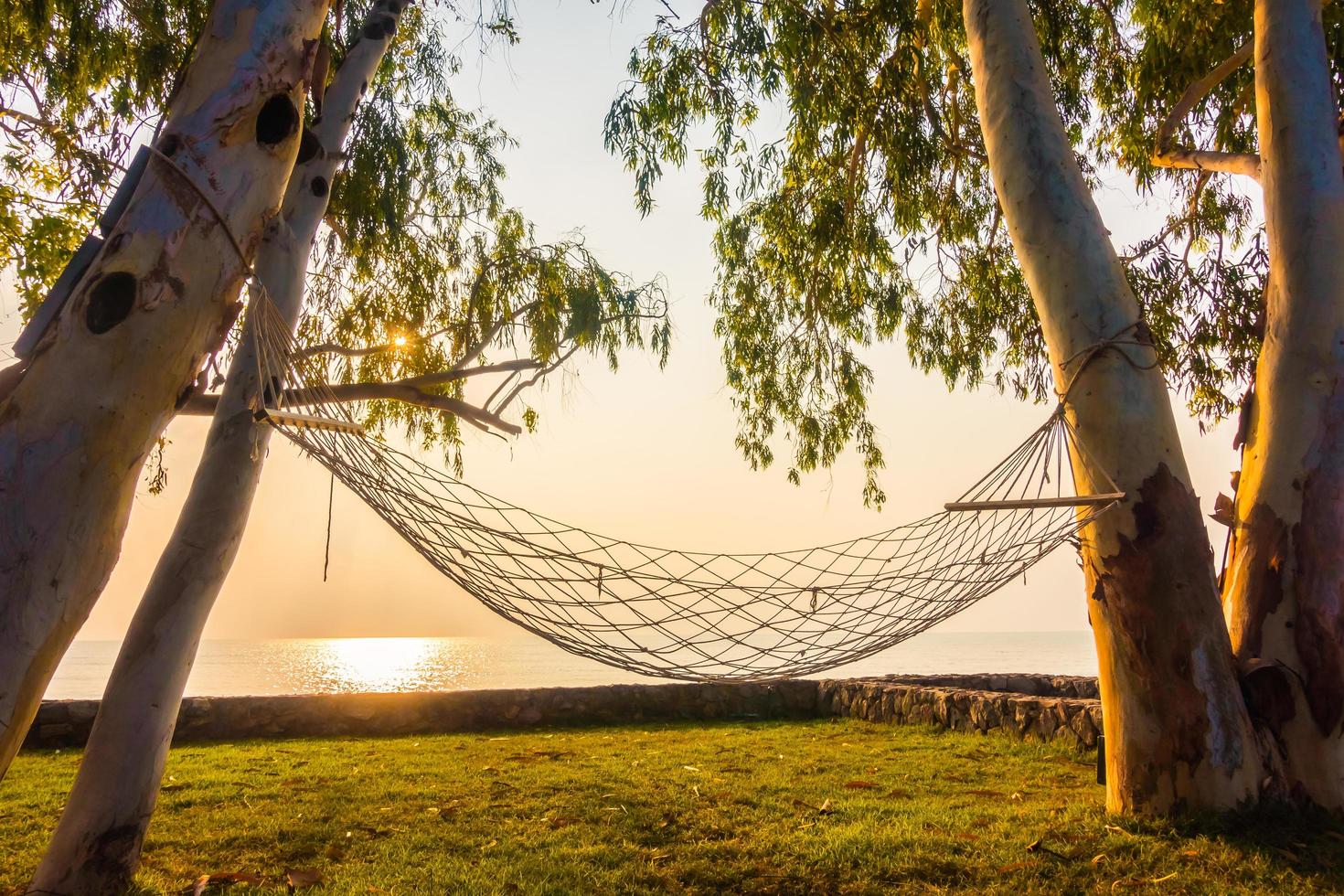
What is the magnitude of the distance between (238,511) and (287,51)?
131 cm

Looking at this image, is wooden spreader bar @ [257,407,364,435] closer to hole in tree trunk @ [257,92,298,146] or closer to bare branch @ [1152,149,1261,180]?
hole in tree trunk @ [257,92,298,146]

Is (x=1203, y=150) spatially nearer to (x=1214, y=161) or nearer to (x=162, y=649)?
(x=1214, y=161)

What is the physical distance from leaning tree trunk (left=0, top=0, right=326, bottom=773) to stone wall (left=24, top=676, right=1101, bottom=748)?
13.4ft

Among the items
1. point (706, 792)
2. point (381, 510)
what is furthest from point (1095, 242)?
point (706, 792)

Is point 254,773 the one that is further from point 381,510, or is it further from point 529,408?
point 529,408

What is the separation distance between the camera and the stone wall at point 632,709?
465cm

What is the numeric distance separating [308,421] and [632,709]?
4507 mm

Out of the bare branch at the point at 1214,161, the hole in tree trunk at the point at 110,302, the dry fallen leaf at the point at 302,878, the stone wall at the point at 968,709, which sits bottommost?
the dry fallen leaf at the point at 302,878

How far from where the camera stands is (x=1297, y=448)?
2.37m

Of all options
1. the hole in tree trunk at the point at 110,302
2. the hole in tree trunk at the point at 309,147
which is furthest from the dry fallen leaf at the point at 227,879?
the hole in tree trunk at the point at 309,147

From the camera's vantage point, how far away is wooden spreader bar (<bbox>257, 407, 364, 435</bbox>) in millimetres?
1602

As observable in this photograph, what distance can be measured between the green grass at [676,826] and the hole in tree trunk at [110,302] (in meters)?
1.57

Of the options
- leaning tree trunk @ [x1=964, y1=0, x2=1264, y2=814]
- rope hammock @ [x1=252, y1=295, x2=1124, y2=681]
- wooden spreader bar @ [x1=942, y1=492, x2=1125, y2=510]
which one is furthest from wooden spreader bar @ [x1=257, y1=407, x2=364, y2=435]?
leaning tree trunk @ [x1=964, y1=0, x2=1264, y2=814]

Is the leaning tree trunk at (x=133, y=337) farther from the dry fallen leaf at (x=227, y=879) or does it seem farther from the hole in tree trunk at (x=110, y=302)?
the dry fallen leaf at (x=227, y=879)
